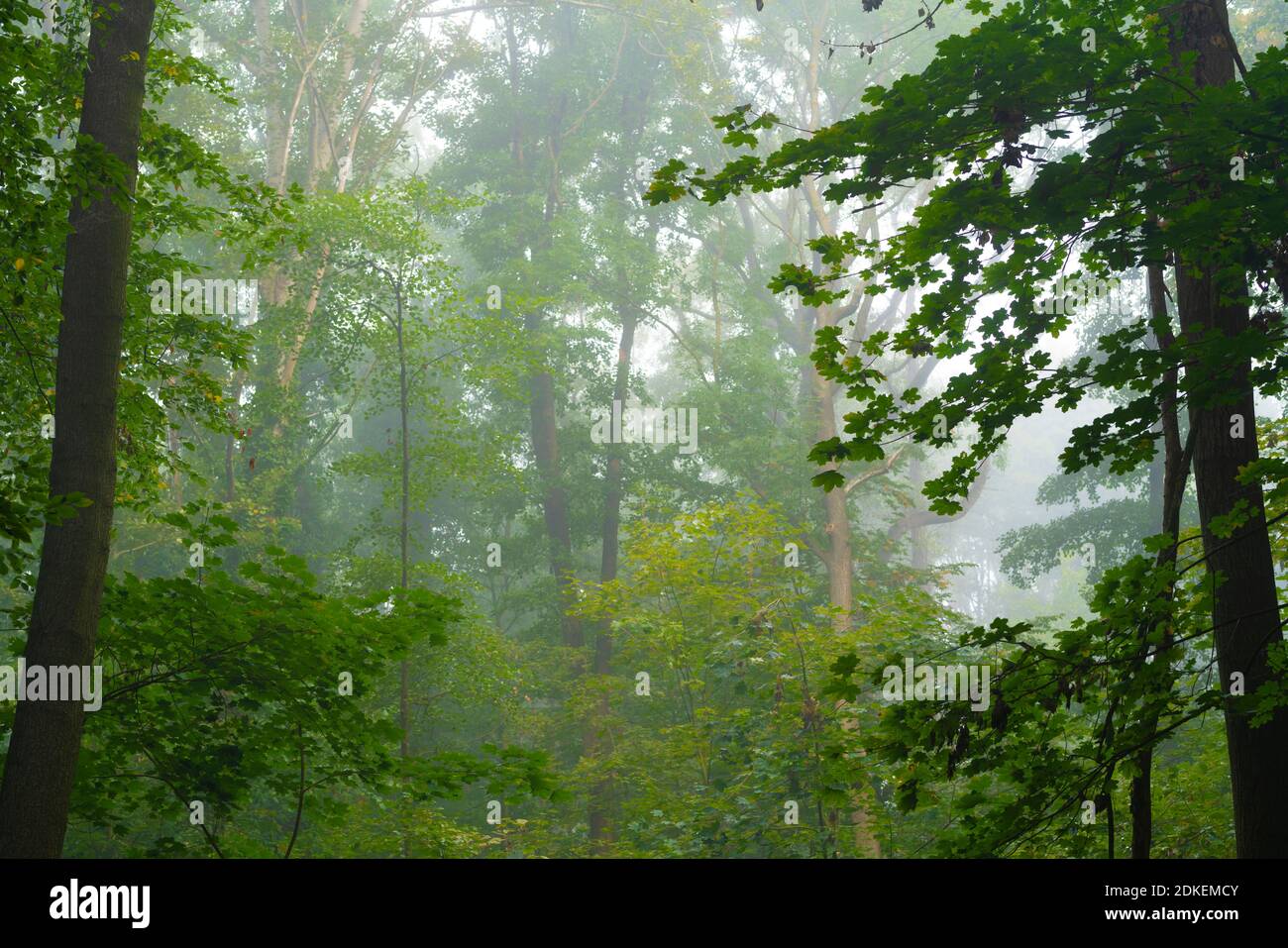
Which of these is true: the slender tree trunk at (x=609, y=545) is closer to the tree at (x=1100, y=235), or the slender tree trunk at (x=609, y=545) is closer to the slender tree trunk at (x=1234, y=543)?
the slender tree trunk at (x=1234, y=543)

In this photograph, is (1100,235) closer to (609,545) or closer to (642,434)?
(609,545)

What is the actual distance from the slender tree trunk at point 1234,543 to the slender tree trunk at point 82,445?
17.1 ft

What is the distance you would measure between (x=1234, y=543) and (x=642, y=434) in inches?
832

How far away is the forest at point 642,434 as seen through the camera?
181 inches

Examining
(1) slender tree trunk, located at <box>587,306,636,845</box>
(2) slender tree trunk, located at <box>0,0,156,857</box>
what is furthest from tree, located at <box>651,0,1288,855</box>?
(1) slender tree trunk, located at <box>587,306,636,845</box>

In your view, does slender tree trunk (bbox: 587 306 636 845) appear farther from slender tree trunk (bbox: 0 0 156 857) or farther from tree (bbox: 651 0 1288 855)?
tree (bbox: 651 0 1288 855)

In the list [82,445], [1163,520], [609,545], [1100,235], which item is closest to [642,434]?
[609,545]

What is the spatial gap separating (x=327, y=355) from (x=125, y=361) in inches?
430

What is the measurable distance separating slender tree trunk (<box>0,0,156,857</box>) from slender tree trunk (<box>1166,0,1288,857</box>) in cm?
522

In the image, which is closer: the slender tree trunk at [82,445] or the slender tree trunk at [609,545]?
the slender tree trunk at [82,445]

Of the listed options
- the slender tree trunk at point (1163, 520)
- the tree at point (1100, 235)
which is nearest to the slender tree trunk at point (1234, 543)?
the tree at point (1100, 235)

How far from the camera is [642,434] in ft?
85.5
